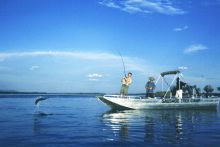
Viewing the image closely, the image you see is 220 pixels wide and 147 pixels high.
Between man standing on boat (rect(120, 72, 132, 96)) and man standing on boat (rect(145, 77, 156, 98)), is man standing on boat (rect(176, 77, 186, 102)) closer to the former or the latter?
man standing on boat (rect(145, 77, 156, 98))

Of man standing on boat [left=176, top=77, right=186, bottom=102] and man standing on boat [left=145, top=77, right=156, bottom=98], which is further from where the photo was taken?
man standing on boat [left=176, top=77, right=186, bottom=102]

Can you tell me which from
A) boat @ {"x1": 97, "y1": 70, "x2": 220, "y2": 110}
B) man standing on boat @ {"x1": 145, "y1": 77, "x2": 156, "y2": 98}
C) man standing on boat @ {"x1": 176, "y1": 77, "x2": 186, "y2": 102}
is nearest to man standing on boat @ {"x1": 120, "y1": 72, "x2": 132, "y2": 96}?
boat @ {"x1": 97, "y1": 70, "x2": 220, "y2": 110}

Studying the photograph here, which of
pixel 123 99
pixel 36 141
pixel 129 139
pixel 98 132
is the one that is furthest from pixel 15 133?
pixel 123 99

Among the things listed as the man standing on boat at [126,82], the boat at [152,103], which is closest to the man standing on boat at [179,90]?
the boat at [152,103]

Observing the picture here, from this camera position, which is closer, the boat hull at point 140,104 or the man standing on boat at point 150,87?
the boat hull at point 140,104

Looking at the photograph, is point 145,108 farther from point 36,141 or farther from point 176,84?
point 36,141

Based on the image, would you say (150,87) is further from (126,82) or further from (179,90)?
(179,90)

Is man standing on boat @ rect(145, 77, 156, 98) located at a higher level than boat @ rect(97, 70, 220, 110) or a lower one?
higher

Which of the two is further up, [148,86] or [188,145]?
[148,86]

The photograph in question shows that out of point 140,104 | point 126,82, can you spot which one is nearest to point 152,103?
point 140,104

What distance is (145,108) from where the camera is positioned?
3123 cm

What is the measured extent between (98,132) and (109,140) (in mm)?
2352

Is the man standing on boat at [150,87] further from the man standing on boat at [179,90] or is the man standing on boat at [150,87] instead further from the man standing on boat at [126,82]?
the man standing on boat at [179,90]

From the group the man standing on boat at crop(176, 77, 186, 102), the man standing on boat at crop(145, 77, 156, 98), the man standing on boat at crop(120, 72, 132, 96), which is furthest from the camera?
the man standing on boat at crop(176, 77, 186, 102)
